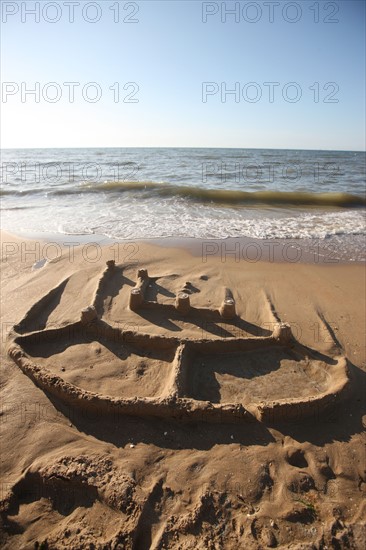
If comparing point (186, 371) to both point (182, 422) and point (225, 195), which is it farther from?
point (225, 195)

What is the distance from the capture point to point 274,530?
226cm

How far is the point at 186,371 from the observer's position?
12.0ft

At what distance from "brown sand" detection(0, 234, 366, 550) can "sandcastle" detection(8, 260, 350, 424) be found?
18mm

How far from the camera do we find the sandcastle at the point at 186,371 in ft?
10.2

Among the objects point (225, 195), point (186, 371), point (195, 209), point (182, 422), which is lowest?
point (182, 422)

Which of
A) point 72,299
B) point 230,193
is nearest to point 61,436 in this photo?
point 72,299

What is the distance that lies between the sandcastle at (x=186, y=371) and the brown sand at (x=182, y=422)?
2cm

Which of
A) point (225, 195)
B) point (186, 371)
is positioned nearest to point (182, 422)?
point (186, 371)

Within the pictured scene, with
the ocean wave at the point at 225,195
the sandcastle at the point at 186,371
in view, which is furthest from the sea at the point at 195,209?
the sandcastle at the point at 186,371

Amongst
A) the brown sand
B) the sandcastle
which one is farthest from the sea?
the sandcastle

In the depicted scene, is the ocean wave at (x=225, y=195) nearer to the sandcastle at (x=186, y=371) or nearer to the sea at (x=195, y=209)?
the sea at (x=195, y=209)

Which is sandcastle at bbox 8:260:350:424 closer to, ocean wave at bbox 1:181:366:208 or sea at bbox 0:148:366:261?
sea at bbox 0:148:366:261

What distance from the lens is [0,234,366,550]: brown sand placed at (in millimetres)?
2293

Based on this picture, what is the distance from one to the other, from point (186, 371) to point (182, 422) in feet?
2.29
